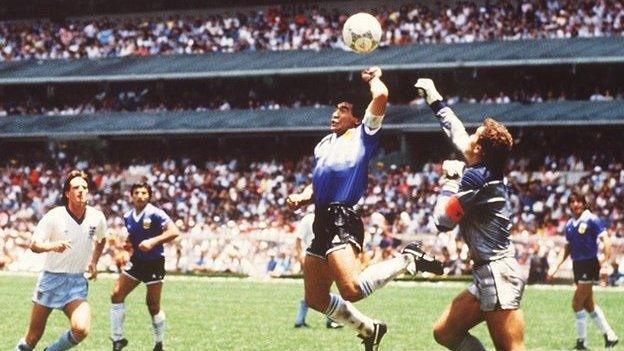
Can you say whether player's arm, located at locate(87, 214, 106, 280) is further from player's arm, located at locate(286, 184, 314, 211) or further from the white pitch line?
the white pitch line

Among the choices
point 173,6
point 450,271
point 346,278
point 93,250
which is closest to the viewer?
point 346,278

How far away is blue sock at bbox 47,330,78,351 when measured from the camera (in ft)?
36.5

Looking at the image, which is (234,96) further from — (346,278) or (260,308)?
(346,278)

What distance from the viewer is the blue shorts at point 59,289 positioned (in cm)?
1131

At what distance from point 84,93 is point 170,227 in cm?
4002

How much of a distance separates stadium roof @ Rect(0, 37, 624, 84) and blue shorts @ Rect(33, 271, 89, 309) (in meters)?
32.2

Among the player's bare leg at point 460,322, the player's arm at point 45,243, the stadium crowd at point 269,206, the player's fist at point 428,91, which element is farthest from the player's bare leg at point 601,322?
the stadium crowd at point 269,206

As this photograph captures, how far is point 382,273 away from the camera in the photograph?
35.5 ft

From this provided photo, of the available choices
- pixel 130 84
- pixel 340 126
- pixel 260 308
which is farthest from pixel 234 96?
pixel 340 126

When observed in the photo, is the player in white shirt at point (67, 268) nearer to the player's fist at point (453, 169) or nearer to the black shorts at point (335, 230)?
the black shorts at point (335, 230)

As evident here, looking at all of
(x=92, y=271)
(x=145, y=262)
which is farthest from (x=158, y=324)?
(x=92, y=271)

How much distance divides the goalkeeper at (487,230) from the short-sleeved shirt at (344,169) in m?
1.99

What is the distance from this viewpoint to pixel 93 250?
12.0 m

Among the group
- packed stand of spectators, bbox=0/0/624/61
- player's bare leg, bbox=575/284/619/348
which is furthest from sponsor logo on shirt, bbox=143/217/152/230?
packed stand of spectators, bbox=0/0/624/61
